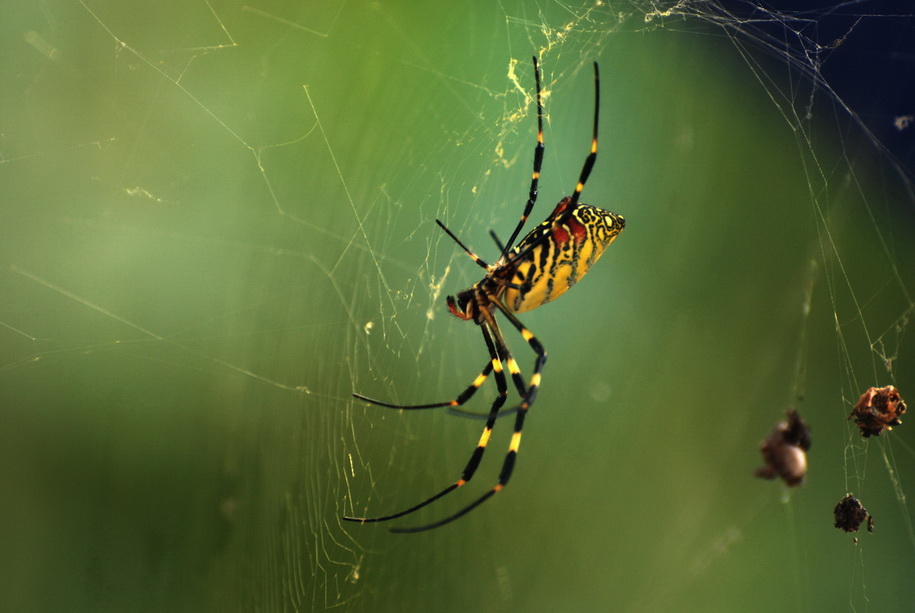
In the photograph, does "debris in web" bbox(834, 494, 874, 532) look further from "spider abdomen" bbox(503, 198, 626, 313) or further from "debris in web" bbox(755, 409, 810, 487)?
"spider abdomen" bbox(503, 198, 626, 313)

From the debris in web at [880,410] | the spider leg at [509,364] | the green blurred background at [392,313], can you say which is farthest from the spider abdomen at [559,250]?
the debris in web at [880,410]

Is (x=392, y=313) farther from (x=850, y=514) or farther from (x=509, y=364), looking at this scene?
(x=850, y=514)

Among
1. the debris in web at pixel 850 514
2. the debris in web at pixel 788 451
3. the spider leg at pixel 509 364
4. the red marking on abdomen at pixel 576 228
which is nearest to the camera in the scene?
the debris in web at pixel 788 451

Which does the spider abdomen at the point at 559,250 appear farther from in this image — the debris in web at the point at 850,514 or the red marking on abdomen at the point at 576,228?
the debris in web at the point at 850,514

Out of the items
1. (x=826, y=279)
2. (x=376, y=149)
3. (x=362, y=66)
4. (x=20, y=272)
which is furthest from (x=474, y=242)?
(x=826, y=279)

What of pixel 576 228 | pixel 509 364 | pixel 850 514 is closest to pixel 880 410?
pixel 850 514

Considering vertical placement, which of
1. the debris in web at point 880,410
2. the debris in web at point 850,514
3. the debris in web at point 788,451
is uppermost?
the debris in web at point 880,410
